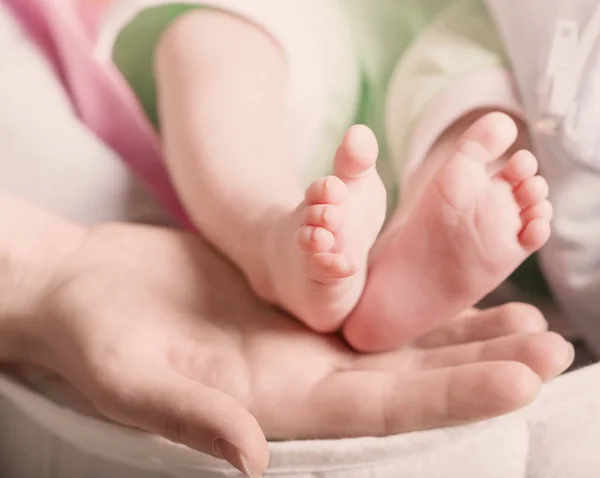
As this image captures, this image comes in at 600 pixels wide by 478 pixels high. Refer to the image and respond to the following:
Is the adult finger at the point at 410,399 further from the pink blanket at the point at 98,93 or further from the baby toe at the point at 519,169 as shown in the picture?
the pink blanket at the point at 98,93

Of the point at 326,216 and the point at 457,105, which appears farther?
the point at 457,105

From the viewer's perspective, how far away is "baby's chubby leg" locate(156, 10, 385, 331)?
355 millimetres

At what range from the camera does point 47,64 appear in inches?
24.9

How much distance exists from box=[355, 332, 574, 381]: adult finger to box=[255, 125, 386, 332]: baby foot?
0.14 feet

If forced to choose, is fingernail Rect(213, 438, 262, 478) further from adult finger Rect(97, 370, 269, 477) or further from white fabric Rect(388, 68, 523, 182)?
white fabric Rect(388, 68, 523, 182)

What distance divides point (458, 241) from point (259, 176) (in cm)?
15

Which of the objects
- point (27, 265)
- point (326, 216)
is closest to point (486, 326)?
point (326, 216)

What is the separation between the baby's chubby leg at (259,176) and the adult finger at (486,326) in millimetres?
74

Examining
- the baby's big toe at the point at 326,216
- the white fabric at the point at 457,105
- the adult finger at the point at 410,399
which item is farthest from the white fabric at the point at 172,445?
the white fabric at the point at 457,105

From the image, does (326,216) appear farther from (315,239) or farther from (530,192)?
(530,192)

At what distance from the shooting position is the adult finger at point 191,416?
0.32 meters

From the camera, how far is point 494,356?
386 millimetres

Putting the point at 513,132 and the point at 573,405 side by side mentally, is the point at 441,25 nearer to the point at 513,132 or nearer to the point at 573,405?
the point at 513,132

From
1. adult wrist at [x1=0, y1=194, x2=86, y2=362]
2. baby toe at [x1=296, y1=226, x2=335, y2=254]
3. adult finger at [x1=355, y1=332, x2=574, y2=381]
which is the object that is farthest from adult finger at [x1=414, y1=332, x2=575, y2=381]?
adult wrist at [x1=0, y1=194, x2=86, y2=362]
